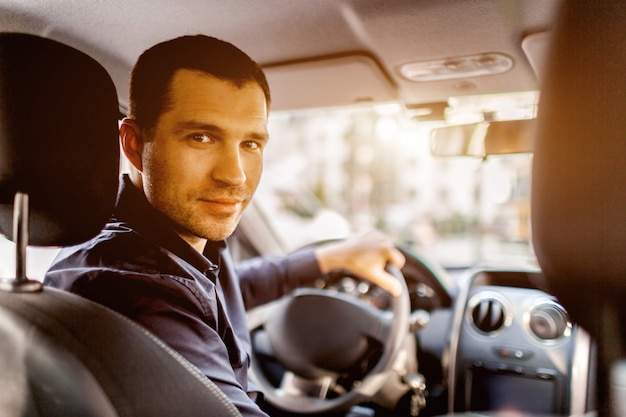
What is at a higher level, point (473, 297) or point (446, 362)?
point (473, 297)

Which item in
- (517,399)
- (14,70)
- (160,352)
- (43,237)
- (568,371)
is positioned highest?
(14,70)

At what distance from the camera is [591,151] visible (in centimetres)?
74

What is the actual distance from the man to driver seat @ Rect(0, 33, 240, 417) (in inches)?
2.3

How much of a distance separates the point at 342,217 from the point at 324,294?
0.48 meters

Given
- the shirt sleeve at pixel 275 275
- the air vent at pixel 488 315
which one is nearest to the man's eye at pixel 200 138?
the shirt sleeve at pixel 275 275

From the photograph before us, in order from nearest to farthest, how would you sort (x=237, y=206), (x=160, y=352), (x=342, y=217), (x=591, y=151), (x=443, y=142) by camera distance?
(x=591, y=151), (x=160, y=352), (x=237, y=206), (x=443, y=142), (x=342, y=217)

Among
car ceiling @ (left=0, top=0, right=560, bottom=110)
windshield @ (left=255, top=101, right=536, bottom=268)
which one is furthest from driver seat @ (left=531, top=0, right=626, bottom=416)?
windshield @ (left=255, top=101, right=536, bottom=268)

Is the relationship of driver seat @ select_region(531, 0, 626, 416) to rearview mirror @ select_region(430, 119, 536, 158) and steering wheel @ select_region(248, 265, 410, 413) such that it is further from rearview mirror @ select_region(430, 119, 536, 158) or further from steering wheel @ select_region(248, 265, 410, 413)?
steering wheel @ select_region(248, 265, 410, 413)

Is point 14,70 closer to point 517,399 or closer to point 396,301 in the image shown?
point 396,301

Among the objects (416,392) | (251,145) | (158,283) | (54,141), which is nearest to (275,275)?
(416,392)

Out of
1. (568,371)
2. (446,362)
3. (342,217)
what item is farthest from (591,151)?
(342,217)

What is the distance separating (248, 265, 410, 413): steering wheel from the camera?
205cm

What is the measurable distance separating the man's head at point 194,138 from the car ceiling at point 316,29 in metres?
0.11

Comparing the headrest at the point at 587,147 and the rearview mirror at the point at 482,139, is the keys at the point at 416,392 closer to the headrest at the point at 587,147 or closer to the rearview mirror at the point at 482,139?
the rearview mirror at the point at 482,139
